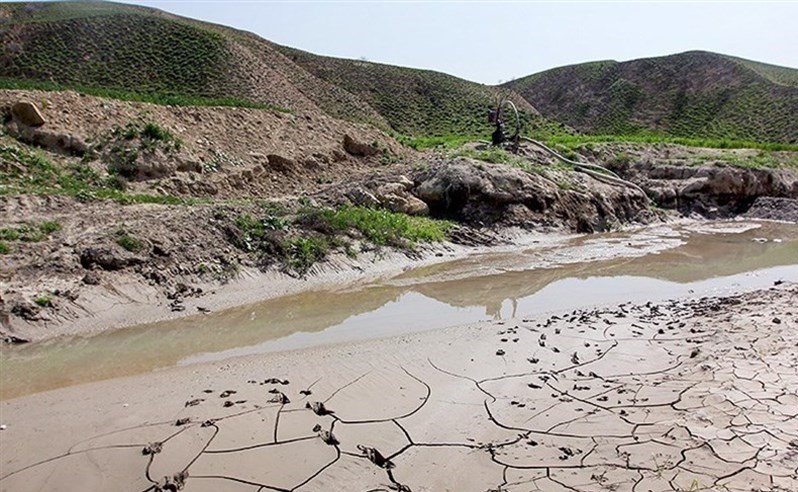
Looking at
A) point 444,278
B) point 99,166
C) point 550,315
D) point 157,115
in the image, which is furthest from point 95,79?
point 550,315

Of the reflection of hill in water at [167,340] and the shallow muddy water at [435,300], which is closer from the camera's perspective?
the reflection of hill in water at [167,340]

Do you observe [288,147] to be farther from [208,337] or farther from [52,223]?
[208,337]

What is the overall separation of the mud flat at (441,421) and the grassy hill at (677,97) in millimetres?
37852

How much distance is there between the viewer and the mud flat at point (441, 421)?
12.0 feet

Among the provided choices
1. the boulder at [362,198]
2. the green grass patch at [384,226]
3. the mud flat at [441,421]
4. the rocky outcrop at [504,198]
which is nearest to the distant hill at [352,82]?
the boulder at [362,198]

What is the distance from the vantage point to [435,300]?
889 cm

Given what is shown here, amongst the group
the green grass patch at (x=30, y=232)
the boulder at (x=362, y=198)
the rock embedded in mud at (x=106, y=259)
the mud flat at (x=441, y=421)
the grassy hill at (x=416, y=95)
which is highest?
the grassy hill at (x=416, y=95)

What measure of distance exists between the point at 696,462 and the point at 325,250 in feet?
23.6

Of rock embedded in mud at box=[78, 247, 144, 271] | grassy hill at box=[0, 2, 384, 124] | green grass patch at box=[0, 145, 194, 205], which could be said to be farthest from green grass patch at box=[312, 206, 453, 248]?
grassy hill at box=[0, 2, 384, 124]

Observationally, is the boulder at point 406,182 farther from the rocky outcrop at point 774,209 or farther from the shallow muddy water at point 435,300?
the rocky outcrop at point 774,209

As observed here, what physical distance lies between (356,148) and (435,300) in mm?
10028

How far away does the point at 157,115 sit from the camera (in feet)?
47.3

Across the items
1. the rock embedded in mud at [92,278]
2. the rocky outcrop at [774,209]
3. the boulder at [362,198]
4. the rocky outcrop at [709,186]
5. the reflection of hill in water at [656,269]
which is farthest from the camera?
the rocky outcrop at [709,186]

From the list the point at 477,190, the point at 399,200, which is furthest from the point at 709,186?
the point at 399,200
